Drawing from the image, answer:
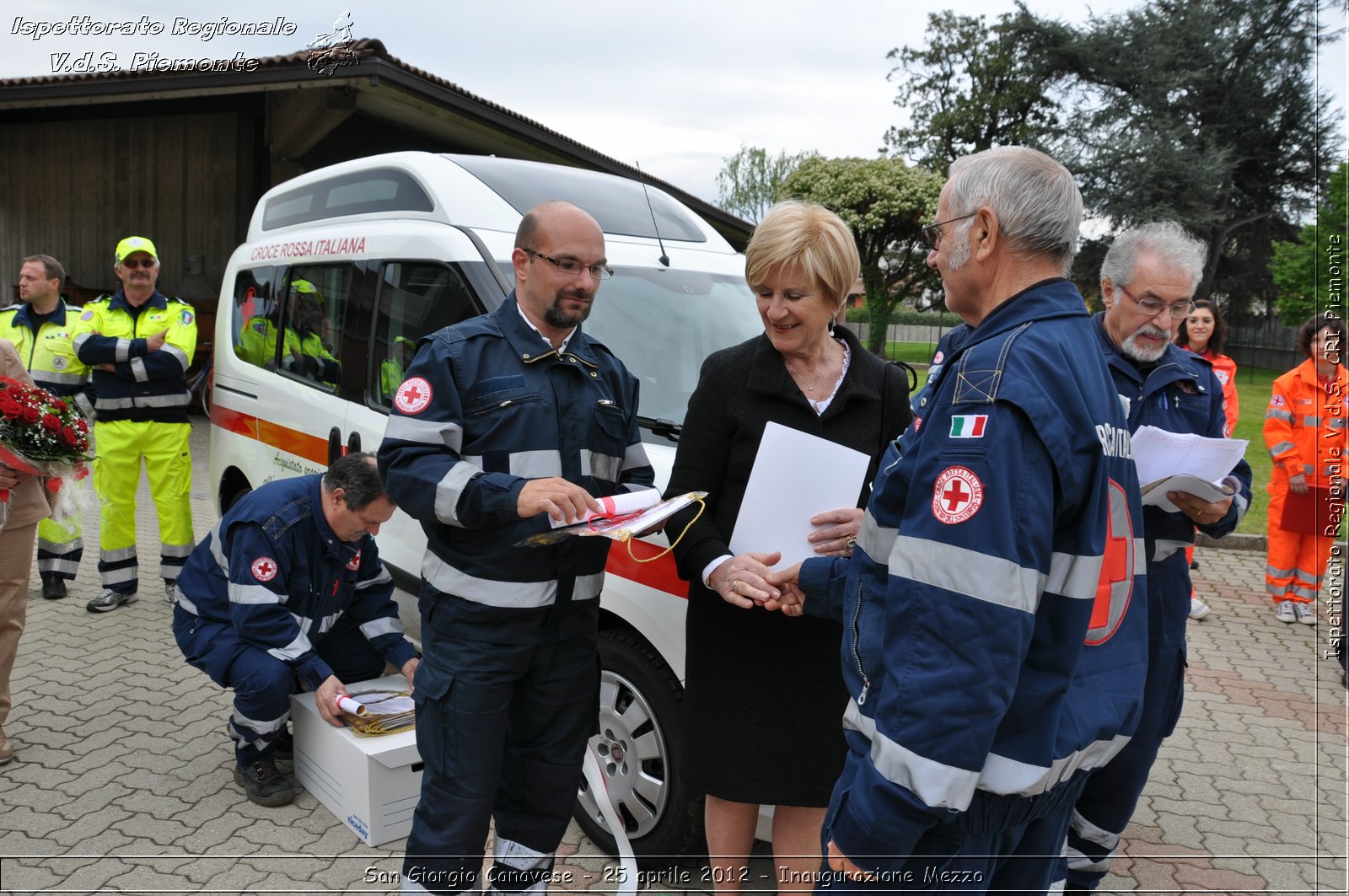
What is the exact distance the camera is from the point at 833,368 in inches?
98.7

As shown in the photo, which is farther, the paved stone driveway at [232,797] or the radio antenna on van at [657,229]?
the radio antenna on van at [657,229]

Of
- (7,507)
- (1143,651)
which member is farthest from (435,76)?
(1143,651)

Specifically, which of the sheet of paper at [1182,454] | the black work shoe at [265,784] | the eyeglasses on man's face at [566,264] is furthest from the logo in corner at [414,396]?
the black work shoe at [265,784]

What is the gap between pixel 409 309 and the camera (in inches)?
161

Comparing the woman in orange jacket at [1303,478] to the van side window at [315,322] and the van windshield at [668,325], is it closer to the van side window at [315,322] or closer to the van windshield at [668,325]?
the van windshield at [668,325]

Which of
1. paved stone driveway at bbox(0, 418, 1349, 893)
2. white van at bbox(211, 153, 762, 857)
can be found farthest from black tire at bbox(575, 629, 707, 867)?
paved stone driveway at bbox(0, 418, 1349, 893)

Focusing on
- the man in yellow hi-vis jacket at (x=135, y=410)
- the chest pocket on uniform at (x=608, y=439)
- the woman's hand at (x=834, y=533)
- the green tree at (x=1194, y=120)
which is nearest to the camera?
the woman's hand at (x=834, y=533)

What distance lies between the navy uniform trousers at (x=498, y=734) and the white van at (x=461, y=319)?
1.41 ft

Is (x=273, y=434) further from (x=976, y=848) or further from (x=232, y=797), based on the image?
(x=976, y=848)

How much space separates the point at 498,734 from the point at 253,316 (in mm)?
3993

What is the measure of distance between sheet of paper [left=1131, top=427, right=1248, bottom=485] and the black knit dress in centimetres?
77

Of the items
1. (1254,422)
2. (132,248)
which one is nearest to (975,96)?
(1254,422)

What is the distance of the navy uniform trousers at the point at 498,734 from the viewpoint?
2.40 m

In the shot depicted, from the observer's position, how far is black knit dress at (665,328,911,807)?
2428mm
